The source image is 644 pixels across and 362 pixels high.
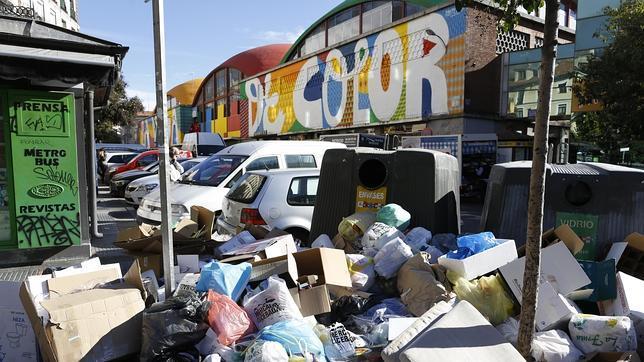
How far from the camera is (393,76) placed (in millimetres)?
22656

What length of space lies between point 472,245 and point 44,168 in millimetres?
5500

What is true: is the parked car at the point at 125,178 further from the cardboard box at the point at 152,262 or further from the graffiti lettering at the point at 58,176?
the cardboard box at the point at 152,262

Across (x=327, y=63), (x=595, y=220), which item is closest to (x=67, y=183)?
(x=595, y=220)

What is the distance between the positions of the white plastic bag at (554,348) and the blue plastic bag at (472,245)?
0.85 metres

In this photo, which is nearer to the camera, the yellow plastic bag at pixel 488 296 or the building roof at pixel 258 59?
the yellow plastic bag at pixel 488 296

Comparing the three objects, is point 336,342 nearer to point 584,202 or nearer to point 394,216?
point 394,216

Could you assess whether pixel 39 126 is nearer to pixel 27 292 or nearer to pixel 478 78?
pixel 27 292

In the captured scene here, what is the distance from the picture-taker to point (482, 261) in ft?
11.9

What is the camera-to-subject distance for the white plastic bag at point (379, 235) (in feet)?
14.4

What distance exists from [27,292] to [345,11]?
29.1 meters

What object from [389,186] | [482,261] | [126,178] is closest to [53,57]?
[389,186]

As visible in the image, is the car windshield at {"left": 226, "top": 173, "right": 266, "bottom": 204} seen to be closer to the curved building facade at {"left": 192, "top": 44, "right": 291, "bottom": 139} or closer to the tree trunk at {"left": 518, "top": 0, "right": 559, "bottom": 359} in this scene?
the tree trunk at {"left": 518, "top": 0, "right": 559, "bottom": 359}

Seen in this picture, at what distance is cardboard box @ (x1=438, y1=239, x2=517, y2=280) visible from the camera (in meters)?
3.56

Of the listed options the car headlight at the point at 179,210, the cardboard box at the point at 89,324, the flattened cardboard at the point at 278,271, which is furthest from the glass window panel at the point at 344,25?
the cardboard box at the point at 89,324
